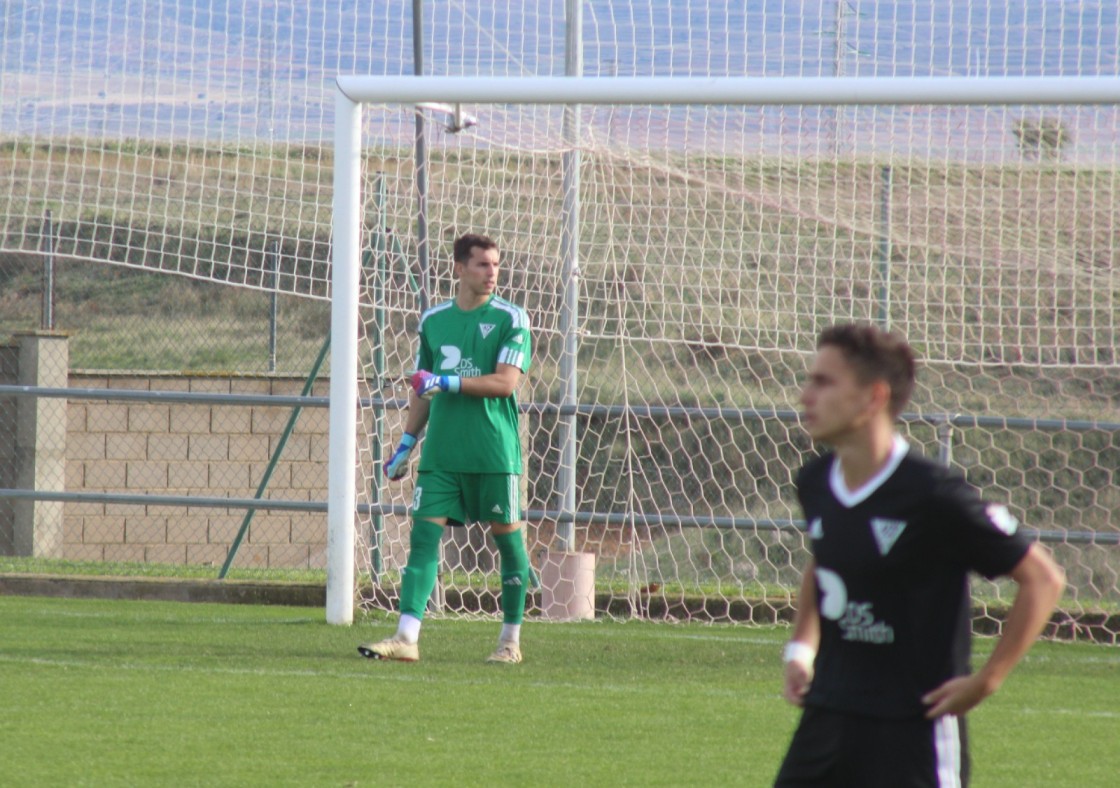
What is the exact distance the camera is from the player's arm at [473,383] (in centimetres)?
717

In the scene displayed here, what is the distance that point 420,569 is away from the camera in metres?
7.28

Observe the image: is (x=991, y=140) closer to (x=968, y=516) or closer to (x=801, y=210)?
(x=801, y=210)

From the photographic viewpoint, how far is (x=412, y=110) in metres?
9.17

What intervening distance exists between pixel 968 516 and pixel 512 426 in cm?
473

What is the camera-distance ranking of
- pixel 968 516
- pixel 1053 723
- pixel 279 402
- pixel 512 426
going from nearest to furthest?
1. pixel 968 516
2. pixel 1053 723
3. pixel 512 426
4. pixel 279 402

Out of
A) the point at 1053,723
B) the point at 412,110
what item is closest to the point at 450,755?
the point at 1053,723

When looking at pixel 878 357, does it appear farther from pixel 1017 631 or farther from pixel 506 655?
pixel 506 655

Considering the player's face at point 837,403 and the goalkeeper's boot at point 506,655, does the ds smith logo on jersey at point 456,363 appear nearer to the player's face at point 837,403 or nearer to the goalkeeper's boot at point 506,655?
the goalkeeper's boot at point 506,655

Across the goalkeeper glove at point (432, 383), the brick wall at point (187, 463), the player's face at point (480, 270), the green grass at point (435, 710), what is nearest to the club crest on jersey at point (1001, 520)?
the green grass at point (435, 710)

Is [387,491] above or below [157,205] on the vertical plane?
below

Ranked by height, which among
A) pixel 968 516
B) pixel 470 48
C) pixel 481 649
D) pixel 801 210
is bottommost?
pixel 481 649

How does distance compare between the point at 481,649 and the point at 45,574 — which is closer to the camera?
the point at 481,649

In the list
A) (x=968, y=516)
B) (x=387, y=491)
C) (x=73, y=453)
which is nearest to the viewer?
(x=968, y=516)

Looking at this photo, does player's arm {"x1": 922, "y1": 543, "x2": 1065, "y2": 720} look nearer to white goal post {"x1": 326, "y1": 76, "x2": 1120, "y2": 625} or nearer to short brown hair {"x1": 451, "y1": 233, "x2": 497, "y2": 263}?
short brown hair {"x1": 451, "y1": 233, "x2": 497, "y2": 263}
